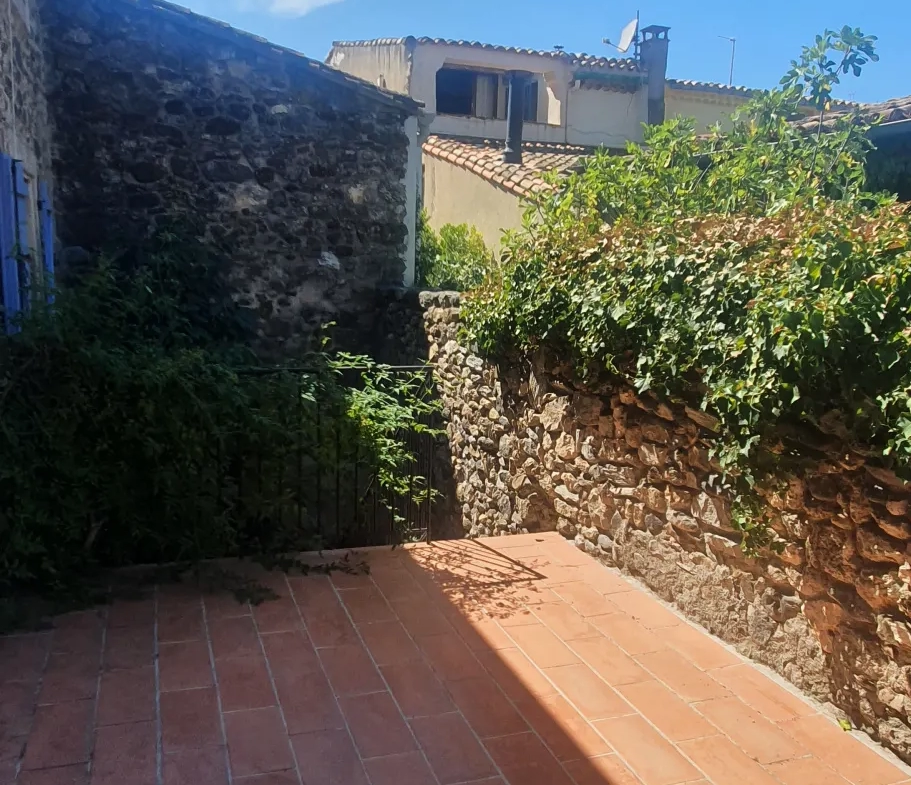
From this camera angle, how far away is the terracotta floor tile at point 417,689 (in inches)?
123

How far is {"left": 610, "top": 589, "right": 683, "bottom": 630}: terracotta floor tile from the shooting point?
3970 mm

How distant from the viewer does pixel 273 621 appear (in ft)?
12.7

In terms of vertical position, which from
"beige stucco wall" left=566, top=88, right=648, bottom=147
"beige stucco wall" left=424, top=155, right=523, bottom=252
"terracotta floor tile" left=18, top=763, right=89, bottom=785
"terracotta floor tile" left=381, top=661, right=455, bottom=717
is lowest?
"terracotta floor tile" left=18, top=763, right=89, bottom=785

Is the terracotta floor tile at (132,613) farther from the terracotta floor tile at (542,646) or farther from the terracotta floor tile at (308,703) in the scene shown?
the terracotta floor tile at (542,646)

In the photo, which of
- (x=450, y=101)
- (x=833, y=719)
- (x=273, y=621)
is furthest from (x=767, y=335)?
(x=450, y=101)

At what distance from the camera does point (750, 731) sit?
3029 mm

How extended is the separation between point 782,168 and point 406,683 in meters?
4.13

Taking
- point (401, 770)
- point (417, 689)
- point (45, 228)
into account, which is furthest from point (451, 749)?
point (45, 228)

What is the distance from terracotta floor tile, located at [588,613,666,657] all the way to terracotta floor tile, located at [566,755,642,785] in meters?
0.86

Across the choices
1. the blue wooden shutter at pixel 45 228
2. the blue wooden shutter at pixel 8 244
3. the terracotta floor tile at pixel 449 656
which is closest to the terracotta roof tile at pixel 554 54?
the blue wooden shutter at pixel 45 228

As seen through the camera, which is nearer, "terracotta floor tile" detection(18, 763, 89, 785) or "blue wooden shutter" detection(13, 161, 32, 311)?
"terracotta floor tile" detection(18, 763, 89, 785)

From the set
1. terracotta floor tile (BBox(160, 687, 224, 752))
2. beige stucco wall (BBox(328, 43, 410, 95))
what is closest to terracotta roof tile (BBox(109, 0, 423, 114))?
terracotta floor tile (BBox(160, 687, 224, 752))

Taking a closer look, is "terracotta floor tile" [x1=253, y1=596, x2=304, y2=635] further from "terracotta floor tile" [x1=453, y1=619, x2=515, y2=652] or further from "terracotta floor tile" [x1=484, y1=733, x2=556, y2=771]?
"terracotta floor tile" [x1=484, y1=733, x2=556, y2=771]

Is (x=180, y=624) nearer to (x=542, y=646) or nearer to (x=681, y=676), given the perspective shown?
(x=542, y=646)
